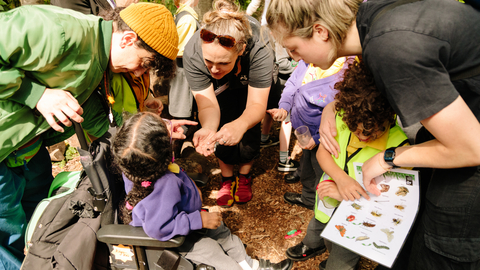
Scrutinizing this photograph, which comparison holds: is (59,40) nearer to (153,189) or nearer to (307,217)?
(153,189)

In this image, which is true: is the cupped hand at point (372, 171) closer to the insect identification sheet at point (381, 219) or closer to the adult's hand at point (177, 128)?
the insect identification sheet at point (381, 219)

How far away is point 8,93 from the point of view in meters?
1.40

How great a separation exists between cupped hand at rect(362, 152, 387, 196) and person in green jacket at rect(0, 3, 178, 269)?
1.48 meters

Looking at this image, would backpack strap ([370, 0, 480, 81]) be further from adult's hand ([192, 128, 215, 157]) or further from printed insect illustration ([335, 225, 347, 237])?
adult's hand ([192, 128, 215, 157])

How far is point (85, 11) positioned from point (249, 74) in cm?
179

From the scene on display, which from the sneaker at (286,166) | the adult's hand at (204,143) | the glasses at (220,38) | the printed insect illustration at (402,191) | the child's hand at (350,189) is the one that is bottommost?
the sneaker at (286,166)

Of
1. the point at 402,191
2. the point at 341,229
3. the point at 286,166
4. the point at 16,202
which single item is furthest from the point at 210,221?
the point at 286,166

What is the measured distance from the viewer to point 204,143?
220 cm

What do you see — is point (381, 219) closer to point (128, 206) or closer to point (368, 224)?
point (368, 224)

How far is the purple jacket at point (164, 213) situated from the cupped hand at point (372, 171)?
1117mm

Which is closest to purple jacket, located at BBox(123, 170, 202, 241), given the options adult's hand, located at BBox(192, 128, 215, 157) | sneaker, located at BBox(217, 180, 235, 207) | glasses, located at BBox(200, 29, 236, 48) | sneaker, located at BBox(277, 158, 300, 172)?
adult's hand, located at BBox(192, 128, 215, 157)

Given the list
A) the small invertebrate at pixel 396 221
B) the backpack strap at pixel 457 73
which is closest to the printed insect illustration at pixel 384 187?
the small invertebrate at pixel 396 221

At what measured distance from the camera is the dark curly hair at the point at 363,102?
1353 millimetres

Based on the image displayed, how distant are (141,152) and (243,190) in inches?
72.0
